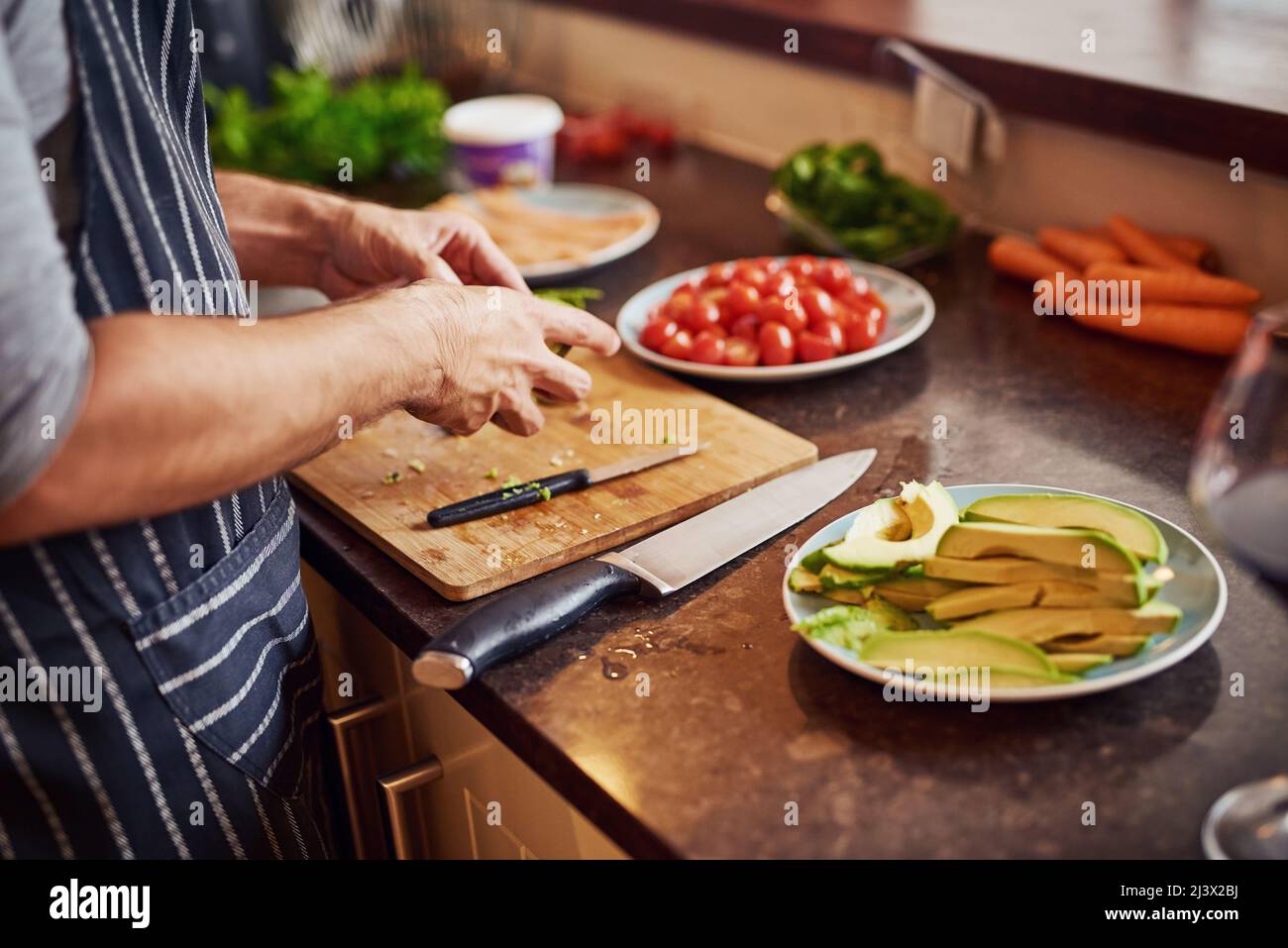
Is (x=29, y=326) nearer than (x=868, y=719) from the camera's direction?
Yes

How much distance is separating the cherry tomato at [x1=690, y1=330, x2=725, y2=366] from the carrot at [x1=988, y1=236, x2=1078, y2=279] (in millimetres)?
450

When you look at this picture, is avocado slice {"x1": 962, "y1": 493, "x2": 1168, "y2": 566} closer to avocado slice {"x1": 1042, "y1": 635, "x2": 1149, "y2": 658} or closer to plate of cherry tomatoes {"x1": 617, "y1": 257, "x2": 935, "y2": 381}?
avocado slice {"x1": 1042, "y1": 635, "x2": 1149, "y2": 658}

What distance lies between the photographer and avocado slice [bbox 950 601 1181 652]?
2.72 feet

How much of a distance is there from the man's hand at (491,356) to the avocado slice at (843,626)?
349mm

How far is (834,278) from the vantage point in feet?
4.87

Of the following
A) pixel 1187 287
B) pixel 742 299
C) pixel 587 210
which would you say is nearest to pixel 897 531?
pixel 742 299

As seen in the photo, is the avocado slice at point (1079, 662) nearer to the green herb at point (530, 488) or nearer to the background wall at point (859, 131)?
the green herb at point (530, 488)

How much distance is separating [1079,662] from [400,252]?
0.79 meters

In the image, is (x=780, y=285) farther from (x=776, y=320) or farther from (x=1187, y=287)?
(x=1187, y=287)

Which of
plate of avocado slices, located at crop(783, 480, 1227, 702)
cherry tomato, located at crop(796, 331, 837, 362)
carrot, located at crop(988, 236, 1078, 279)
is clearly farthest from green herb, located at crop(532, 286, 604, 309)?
plate of avocado slices, located at crop(783, 480, 1227, 702)
